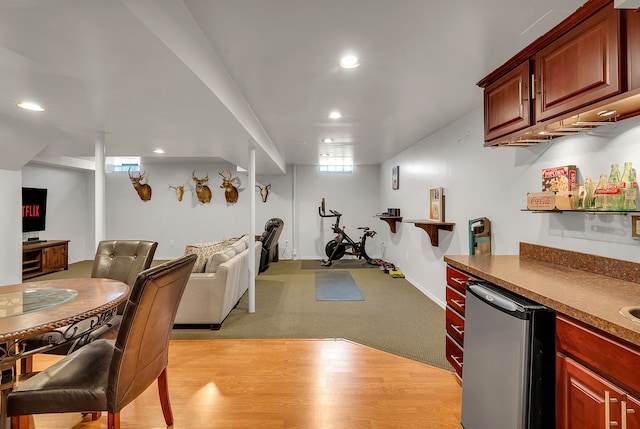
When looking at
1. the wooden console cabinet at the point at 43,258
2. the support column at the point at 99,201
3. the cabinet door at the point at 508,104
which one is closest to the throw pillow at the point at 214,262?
the support column at the point at 99,201

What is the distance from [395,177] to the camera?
20.1 ft

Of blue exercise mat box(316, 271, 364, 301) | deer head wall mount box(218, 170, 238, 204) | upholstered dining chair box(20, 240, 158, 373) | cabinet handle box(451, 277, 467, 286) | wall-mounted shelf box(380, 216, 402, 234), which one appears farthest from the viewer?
deer head wall mount box(218, 170, 238, 204)

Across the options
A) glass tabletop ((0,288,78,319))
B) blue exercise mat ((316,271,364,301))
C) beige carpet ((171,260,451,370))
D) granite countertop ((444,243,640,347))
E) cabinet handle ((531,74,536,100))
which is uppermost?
cabinet handle ((531,74,536,100))

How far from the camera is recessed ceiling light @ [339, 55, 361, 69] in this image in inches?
83.0

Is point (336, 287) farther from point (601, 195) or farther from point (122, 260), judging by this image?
point (601, 195)

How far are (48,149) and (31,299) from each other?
Result: 4144 millimetres

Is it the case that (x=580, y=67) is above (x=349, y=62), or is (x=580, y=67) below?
below

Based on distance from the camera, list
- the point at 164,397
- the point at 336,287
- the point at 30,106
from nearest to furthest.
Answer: the point at 164,397
the point at 30,106
the point at 336,287

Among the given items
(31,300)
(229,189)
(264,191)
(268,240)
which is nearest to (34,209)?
(229,189)

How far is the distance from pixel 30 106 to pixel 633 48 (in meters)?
3.98

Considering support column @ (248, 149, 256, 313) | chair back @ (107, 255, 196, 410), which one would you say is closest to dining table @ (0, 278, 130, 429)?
chair back @ (107, 255, 196, 410)

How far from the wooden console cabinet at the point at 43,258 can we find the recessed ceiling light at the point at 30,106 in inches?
171

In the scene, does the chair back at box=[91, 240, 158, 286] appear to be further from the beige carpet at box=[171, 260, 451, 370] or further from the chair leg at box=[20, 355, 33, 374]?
the beige carpet at box=[171, 260, 451, 370]

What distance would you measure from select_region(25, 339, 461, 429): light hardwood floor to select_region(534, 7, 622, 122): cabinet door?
78.2 inches
